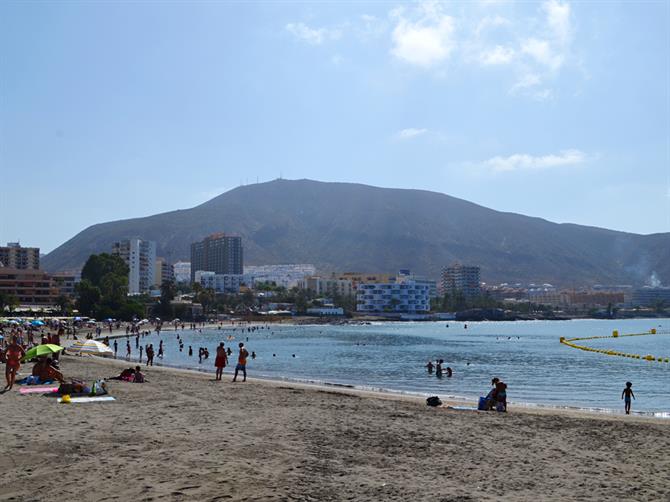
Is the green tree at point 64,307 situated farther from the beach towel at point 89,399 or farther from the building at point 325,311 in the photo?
the beach towel at point 89,399

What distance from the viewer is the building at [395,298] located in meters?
183

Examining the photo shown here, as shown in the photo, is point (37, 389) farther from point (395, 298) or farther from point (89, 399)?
point (395, 298)

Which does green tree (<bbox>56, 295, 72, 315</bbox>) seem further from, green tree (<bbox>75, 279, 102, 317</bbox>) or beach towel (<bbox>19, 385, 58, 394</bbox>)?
beach towel (<bbox>19, 385, 58, 394</bbox>)

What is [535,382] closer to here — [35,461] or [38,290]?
[35,461]

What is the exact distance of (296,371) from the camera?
120 ft

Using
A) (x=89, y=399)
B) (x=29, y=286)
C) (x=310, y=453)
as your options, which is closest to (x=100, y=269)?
(x=29, y=286)

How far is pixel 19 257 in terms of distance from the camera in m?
179

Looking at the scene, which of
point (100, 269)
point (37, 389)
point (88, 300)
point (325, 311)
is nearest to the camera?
point (37, 389)

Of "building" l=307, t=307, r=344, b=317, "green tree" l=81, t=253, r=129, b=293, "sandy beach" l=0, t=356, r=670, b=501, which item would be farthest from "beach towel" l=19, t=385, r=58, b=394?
"building" l=307, t=307, r=344, b=317

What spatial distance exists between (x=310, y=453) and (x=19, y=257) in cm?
19015

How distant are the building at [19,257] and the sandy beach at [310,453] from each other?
578 feet

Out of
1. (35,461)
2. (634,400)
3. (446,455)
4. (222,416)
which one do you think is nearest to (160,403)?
(222,416)

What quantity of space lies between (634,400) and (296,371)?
59.2 feet

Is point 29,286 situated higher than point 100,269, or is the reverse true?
point 100,269
